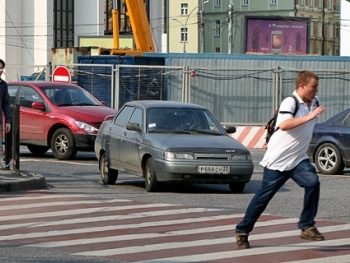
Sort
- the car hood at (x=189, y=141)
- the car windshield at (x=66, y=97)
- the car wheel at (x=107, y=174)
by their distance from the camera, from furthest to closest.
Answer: the car windshield at (x=66, y=97)
the car wheel at (x=107, y=174)
the car hood at (x=189, y=141)

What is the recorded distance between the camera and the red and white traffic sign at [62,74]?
34656 millimetres

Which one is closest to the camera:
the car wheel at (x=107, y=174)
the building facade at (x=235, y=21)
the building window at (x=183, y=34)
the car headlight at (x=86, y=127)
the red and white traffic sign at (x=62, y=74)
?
the car wheel at (x=107, y=174)

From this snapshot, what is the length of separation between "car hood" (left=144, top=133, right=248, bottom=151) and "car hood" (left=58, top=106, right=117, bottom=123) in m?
6.54

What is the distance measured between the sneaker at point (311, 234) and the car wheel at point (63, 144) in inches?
533

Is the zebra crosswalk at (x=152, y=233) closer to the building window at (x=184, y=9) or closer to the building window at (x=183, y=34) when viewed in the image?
the building window at (x=183, y=34)

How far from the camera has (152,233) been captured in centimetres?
1311

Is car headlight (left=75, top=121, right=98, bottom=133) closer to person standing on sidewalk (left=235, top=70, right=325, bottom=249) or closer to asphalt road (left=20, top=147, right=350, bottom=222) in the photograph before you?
asphalt road (left=20, top=147, right=350, bottom=222)

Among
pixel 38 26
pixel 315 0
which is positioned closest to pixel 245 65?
pixel 38 26

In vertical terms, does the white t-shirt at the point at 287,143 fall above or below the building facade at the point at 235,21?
below

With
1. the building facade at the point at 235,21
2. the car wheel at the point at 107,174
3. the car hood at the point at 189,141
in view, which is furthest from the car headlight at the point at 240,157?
the building facade at the point at 235,21

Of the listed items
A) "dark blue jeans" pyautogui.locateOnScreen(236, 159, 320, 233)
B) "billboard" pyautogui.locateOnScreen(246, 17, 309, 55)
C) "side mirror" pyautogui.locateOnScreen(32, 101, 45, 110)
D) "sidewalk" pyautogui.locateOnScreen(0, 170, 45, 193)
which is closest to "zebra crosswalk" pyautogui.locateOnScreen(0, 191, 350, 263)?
"dark blue jeans" pyautogui.locateOnScreen(236, 159, 320, 233)

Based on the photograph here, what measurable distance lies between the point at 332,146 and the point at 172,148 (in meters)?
5.89

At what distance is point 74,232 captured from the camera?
13.1 meters

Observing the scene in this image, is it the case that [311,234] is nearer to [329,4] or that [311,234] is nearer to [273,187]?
[273,187]
